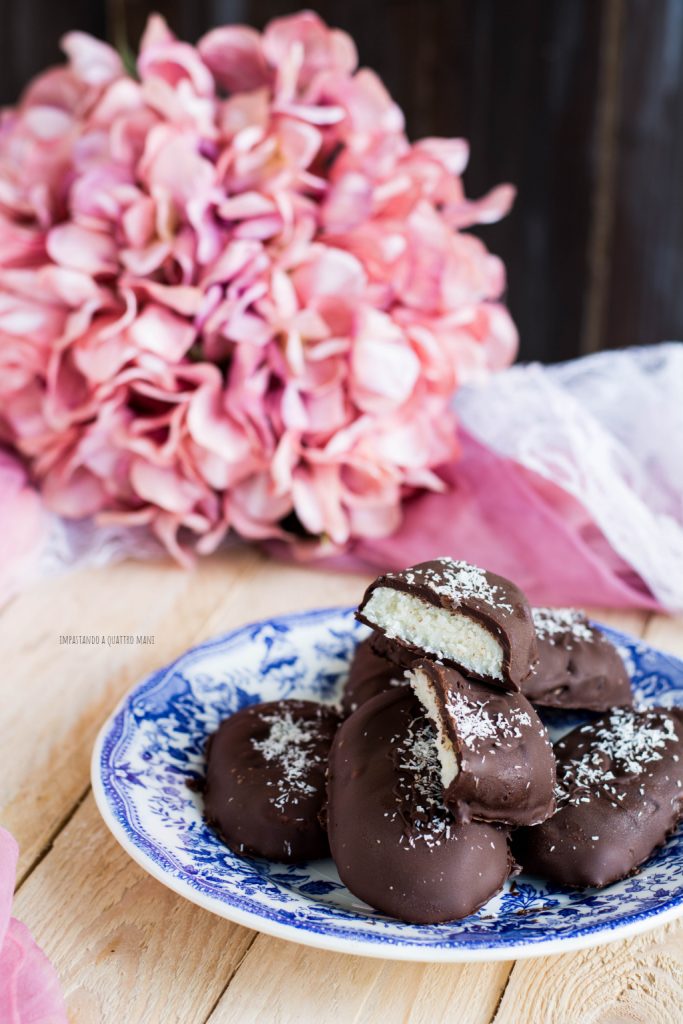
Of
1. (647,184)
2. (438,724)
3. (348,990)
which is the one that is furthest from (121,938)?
(647,184)

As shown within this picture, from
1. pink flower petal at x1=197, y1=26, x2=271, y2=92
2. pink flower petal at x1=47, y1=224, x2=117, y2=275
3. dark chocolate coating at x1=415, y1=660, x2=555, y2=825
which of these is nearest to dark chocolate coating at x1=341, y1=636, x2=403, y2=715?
dark chocolate coating at x1=415, y1=660, x2=555, y2=825

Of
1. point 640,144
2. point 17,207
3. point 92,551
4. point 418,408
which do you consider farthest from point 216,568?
point 640,144

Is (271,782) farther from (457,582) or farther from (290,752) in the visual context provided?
(457,582)

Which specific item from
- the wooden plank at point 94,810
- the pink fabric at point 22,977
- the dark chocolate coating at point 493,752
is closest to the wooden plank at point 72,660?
the wooden plank at point 94,810

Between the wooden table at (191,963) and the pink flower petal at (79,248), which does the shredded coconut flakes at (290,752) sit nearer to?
the wooden table at (191,963)

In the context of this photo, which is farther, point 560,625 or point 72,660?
point 72,660

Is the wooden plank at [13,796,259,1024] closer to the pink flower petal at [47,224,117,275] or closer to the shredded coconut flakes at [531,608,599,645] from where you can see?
the shredded coconut flakes at [531,608,599,645]
